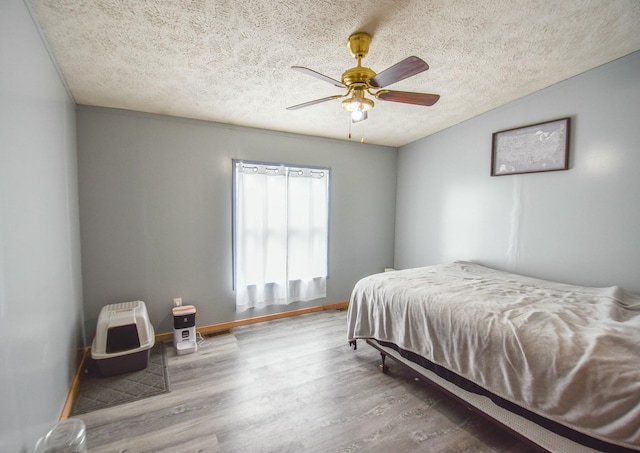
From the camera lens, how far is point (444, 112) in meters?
2.96

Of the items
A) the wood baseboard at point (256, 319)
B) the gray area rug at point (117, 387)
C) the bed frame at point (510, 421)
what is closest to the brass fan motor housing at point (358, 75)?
the bed frame at point (510, 421)

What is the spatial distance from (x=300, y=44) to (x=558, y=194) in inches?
103

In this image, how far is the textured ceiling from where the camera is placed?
4.84 feet

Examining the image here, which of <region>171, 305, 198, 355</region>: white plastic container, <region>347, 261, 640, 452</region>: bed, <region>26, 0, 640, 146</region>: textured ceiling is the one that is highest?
<region>26, 0, 640, 146</region>: textured ceiling

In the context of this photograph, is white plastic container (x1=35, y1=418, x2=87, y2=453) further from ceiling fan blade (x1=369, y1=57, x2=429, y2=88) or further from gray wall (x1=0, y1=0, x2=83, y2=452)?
ceiling fan blade (x1=369, y1=57, x2=429, y2=88)

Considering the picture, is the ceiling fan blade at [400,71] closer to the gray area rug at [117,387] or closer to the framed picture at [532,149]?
the framed picture at [532,149]

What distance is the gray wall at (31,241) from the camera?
1.12 meters

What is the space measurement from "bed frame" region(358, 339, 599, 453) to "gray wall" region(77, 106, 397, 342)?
7.24ft

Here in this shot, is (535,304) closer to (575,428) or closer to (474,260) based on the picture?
(575,428)

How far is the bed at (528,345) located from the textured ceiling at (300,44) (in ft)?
5.70

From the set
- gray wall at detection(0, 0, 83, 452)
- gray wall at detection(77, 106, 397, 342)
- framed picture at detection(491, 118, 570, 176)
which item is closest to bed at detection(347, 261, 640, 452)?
framed picture at detection(491, 118, 570, 176)

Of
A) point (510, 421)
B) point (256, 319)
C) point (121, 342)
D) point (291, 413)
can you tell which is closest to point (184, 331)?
point (121, 342)

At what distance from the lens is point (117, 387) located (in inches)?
85.4

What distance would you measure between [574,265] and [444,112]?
6.31ft
